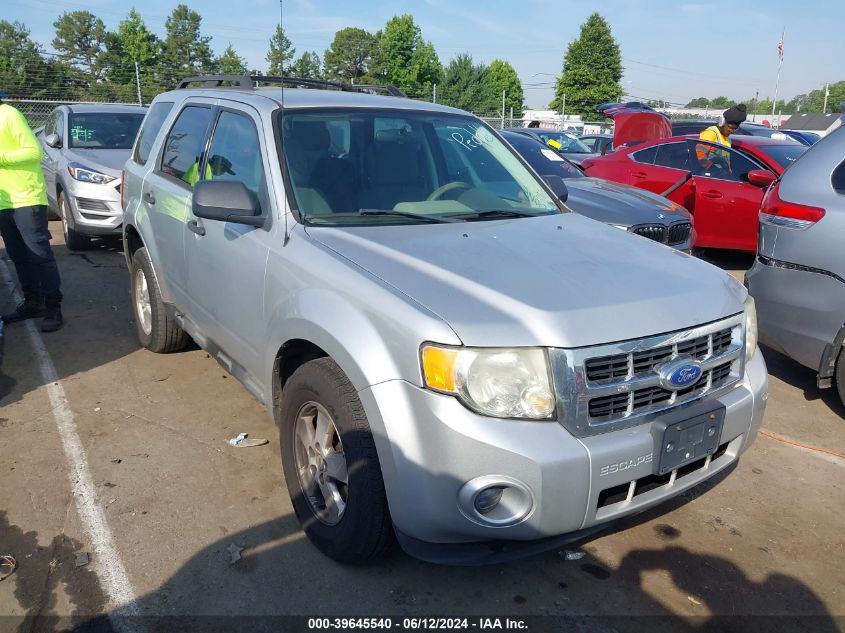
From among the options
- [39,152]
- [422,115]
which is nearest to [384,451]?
[422,115]

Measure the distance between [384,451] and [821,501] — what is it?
94.7 inches

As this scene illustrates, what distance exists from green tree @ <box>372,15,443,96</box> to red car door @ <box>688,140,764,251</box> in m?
61.7

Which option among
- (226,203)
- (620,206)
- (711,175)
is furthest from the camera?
(711,175)

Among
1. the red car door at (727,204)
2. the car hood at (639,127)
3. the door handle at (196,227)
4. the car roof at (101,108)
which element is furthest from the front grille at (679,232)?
the car roof at (101,108)

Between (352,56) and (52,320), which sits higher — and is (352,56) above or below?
above

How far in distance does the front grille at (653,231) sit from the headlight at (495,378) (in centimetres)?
423

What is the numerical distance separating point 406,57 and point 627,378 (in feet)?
242

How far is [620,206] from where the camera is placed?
251 inches

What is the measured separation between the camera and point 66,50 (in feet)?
213

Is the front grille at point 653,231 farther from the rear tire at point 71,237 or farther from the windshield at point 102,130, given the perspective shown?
the windshield at point 102,130

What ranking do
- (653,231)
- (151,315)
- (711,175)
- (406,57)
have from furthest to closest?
1. (406,57)
2. (711,175)
3. (653,231)
4. (151,315)

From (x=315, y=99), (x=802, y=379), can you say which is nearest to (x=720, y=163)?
(x=802, y=379)

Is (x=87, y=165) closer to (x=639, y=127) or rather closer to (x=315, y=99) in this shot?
(x=315, y=99)

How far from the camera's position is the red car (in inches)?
309
